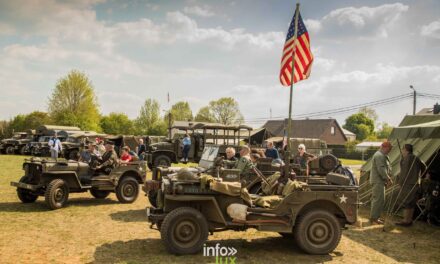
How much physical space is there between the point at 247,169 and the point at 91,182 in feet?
16.7

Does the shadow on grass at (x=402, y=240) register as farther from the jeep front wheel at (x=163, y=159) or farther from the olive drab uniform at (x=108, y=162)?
the jeep front wheel at (x=163, y=159)

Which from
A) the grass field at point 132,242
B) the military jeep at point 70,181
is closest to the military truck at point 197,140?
the military jeep at point 70,181

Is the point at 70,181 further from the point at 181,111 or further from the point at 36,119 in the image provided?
the point at 181,111

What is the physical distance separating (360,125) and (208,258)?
8843 cm

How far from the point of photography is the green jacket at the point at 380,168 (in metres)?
9.29

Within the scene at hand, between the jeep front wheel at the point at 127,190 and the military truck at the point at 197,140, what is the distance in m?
7.28

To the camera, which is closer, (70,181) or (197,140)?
(70,181)

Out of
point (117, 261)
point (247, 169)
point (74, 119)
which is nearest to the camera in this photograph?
point (117, 261)

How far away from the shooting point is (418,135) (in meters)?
9.77

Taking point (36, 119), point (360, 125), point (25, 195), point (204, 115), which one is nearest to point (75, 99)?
point (36, 119)

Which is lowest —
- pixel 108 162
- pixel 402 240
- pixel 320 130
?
pixel 402 240

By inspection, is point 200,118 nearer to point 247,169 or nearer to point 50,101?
point 50,101

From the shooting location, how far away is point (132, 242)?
24.4 feet

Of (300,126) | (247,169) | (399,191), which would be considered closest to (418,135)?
(399,191)
